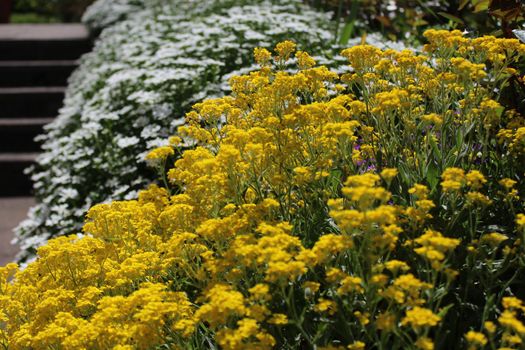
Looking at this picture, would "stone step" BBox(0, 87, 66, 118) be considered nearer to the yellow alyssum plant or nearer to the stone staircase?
the stone staircase

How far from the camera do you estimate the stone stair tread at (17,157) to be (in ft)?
24.4

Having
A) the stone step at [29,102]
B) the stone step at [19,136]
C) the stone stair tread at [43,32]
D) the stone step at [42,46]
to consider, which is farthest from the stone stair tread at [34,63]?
the stone step at [19,136]

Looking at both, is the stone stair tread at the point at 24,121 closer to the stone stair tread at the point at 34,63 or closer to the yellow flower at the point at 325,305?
the stone stair tread at the point at 34,63

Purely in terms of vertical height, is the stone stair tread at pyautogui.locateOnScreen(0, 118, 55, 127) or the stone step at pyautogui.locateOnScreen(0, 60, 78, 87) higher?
the stone step at pyautogui.locateOnScreen(0, 60, 78, 87)

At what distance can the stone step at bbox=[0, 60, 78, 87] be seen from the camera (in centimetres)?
898

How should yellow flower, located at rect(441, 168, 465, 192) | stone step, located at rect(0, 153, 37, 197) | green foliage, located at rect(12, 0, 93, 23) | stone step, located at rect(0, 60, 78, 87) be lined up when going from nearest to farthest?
yellow flower, located at rect(441, 168, 465, 192) < stone step, located at rect(0, 153, 37, 197) < stone step, located at rect(0, 60, 78, 87) < green foliage, located at rect(12, 0, 93, 23)

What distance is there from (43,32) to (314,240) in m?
9.20

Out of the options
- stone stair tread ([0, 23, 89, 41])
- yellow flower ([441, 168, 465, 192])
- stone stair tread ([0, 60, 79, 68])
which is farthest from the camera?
stone stair tread ([0, 23, 89, 41])

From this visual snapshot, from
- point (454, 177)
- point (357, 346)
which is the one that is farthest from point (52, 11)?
point (357, 346)

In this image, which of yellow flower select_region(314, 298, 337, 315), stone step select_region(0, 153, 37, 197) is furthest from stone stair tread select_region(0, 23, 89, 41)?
yellow flower select_region(314, 298, 337, 315)

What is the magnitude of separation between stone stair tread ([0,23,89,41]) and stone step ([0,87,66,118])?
1403mm

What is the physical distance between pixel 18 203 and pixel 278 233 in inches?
216

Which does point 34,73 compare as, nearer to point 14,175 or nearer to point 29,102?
point 29,102

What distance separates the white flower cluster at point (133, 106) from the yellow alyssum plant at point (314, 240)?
160cm
